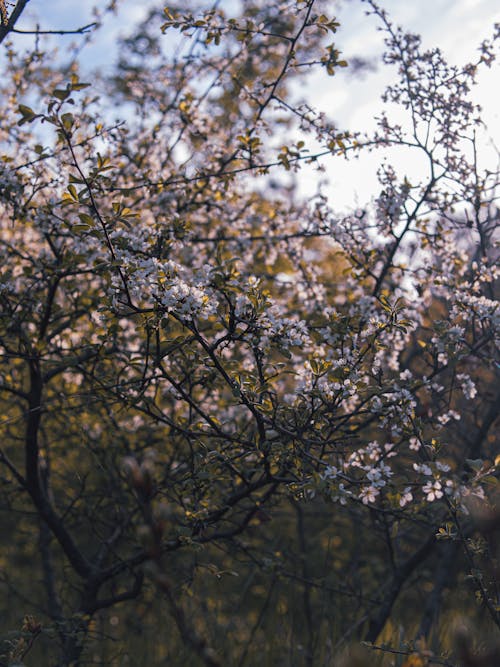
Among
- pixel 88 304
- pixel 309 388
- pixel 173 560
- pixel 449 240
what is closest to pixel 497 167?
pixel 449 240

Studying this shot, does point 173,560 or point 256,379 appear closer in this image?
point 256,379

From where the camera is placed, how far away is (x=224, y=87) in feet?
19.8

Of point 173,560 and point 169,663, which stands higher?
point 173,560

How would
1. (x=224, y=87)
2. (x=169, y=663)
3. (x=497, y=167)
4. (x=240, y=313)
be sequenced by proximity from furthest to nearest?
(x=224, y=87), (x=169, y=663), (x=497, y=167), (x=240, y=313)

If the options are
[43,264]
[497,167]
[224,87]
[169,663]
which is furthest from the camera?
[224,87]

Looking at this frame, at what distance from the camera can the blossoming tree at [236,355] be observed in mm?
3014

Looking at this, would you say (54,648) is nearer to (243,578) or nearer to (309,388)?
(243,578)

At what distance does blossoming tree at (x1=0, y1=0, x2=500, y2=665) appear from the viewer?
3014mm

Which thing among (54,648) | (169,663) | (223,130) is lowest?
(169,663)

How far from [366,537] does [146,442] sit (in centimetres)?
320

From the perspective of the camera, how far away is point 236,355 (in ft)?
18.0

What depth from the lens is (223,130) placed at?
629 cm

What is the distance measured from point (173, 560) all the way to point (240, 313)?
3.01 metres

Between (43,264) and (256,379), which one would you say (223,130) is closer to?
(43,264)
